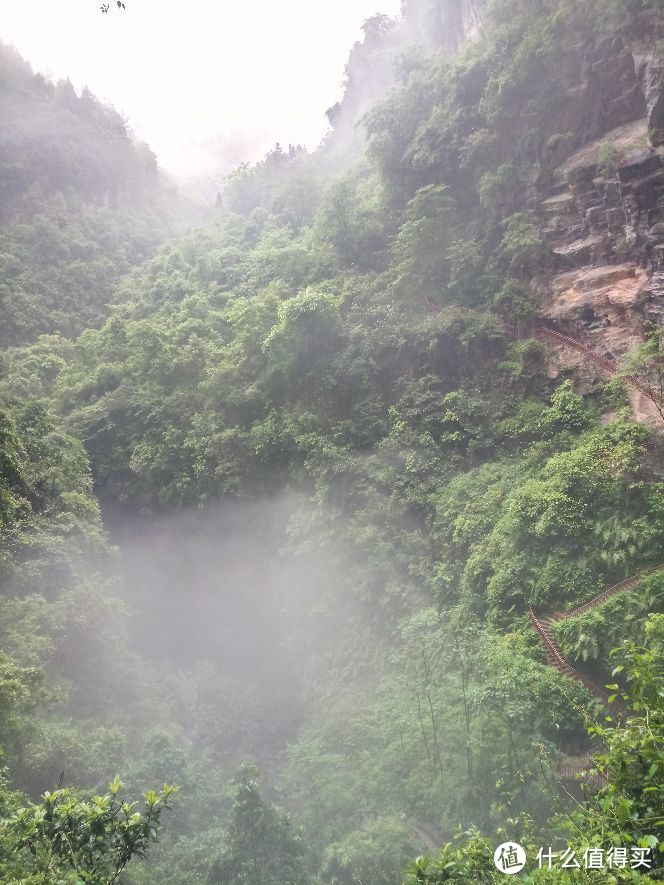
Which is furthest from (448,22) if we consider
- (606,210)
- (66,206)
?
(66,206)

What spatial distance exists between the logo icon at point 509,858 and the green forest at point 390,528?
0.10m

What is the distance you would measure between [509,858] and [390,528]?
376 inches

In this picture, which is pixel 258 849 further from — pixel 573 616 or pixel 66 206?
pixel 66 206

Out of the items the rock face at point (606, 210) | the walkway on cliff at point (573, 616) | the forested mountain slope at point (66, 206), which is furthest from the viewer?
the forested mountain slope at point (66, 206)

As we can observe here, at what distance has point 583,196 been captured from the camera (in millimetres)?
13594

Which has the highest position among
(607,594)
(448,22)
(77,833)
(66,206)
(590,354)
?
(448,22)

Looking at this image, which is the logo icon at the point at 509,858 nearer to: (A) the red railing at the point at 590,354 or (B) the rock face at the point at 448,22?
(A) the red railing at the point at 590,354

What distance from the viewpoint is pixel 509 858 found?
11.2ft

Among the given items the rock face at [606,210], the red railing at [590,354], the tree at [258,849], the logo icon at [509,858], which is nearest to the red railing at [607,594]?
the rock face at [606,210]

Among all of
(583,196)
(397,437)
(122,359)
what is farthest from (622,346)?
(122,359)

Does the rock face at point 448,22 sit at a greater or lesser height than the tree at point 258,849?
greater

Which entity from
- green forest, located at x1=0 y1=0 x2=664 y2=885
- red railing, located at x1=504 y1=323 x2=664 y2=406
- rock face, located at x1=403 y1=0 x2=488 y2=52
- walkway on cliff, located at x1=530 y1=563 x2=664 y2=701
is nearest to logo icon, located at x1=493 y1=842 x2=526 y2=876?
green forest, located at x1=0 y1=0 x2=664 y2=885

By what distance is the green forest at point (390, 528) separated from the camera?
774cm

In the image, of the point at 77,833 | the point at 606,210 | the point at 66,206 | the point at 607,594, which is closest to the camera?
the point at 77,833
